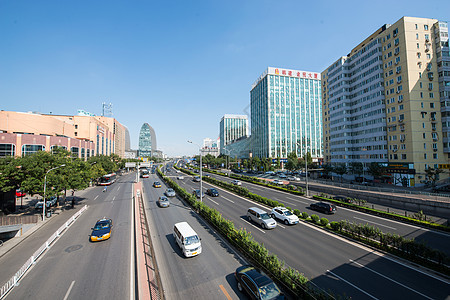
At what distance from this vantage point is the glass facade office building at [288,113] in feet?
367

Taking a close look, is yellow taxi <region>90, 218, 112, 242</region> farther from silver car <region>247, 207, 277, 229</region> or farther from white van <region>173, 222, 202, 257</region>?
silver car <region>247, 207, 277, 229</region>

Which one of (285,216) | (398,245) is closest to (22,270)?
(285,216)

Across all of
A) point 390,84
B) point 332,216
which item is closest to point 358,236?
point 332,216

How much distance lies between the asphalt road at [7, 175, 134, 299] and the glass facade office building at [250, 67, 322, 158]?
324ft

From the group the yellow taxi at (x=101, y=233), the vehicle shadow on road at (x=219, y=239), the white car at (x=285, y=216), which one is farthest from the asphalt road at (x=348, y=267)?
the yellow taxi at (x=101, y=233)

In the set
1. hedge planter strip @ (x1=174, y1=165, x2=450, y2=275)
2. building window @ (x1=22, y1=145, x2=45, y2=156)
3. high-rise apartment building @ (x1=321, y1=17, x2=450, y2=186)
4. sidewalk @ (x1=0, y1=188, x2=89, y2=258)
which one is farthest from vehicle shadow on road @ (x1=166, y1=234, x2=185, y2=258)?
high-rise apartment building @ (x1=321, y1=17, x2=450, y2=186)

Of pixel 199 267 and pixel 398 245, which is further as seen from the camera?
pixel 398 245

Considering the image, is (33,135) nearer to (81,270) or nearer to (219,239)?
(81,270)

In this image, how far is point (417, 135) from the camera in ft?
161

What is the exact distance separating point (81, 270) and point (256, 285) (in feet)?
43.0

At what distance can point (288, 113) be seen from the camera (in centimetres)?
11450

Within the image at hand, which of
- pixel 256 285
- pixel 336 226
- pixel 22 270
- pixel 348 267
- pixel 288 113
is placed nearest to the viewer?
pixel 256 285

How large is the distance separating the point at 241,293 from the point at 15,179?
35.2 metres

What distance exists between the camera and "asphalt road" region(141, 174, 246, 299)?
11.9 meters
